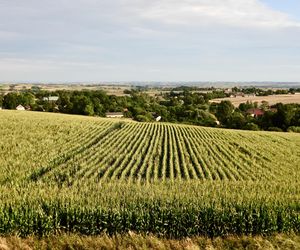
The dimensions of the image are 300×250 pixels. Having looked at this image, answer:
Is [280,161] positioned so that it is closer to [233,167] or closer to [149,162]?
[233,167]

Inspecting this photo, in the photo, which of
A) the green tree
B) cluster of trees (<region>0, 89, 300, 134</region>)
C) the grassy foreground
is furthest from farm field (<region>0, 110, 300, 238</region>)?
the green tree

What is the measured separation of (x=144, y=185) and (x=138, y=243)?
5889 millimetres

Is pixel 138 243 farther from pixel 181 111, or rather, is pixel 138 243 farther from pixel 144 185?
pixel 181 111

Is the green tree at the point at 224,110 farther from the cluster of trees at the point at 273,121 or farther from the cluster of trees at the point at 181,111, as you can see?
the cluster of trees at the point at 273,121

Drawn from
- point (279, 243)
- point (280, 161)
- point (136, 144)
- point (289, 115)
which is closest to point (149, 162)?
point (136, 144)

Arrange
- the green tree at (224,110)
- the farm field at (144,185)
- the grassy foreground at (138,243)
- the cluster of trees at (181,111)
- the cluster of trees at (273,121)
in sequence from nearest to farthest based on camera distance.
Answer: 1. the grassy foreground at (138,243)
2. the farm field at (144,185)
3. the cluster of trees at (273,121)
4. the cluster of trees at (181,111)
5. the green tree at (224,110)

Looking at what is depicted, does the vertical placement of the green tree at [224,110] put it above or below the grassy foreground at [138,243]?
below

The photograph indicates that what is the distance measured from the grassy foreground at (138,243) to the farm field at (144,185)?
31.4 inches

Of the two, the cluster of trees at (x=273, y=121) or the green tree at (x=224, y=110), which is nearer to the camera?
the cluster of trees at (x=273, y=121)

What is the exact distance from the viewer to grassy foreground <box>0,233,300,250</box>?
11.7m

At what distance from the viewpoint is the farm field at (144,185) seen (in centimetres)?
1345

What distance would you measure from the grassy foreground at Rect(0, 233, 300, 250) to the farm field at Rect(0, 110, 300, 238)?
0.80m

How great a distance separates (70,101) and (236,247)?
92.7 metres

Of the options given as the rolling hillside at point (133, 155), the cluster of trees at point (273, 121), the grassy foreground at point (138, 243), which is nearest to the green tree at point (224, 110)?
the cluster of trees at point (273, 121)
